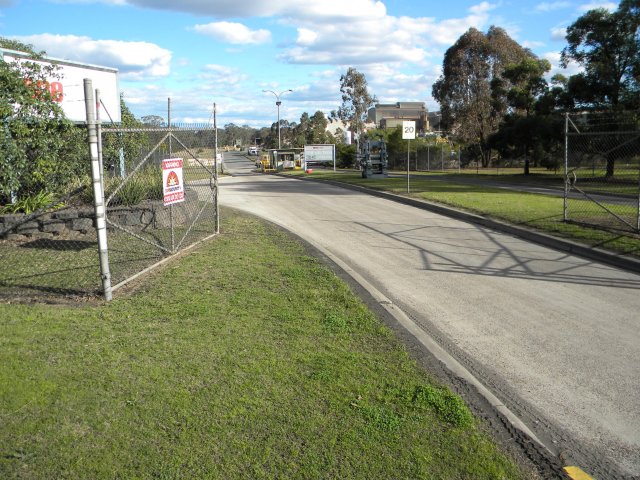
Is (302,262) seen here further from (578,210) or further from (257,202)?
(257,202)

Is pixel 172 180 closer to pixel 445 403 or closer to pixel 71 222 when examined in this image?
pixel 71 222

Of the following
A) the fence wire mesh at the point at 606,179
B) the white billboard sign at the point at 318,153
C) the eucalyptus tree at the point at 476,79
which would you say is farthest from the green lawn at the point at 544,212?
the eucalyptus tree at the point at 476,79

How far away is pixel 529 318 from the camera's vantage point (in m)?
6.66

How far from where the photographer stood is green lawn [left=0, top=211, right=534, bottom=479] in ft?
11.4

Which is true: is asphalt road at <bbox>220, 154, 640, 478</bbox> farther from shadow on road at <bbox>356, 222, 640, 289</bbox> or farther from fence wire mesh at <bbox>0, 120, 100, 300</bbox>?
fence wire mesh at <bbox>0, 120, 100, 300</bbox>

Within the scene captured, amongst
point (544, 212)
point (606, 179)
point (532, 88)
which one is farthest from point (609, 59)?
point (544, 212)

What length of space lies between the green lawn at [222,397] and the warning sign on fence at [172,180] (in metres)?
2.35

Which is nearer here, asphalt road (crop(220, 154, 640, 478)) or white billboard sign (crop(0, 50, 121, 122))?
asphalt road (crop(220, 154, 640, 478))

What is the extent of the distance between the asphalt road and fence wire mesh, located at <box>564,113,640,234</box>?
7.37 feet

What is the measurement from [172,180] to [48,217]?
9.56ft

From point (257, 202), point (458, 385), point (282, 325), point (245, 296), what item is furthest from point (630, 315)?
point (257, 202)

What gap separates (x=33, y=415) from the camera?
3.95 m

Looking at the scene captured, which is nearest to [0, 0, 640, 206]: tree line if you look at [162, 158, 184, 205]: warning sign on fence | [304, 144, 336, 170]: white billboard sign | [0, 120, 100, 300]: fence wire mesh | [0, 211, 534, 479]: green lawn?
[0, 120, 100, 300]: fence wire mesh

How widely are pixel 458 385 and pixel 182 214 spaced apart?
31.4 feet
